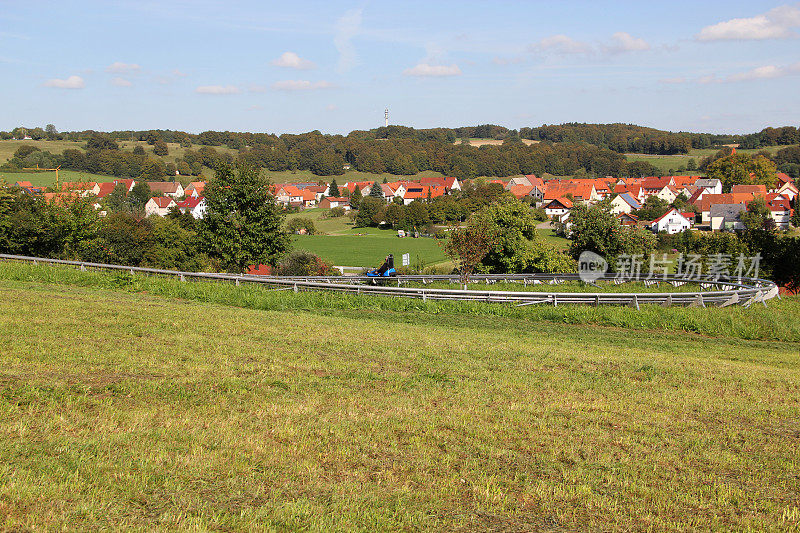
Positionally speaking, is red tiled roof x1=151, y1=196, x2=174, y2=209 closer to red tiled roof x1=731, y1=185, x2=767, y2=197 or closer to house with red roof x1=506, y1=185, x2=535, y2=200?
house with red roof x1=506, y1=185, x2=535, y2=200

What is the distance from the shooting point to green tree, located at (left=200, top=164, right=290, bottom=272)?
43.7 metres

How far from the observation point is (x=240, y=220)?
4397 centimetres

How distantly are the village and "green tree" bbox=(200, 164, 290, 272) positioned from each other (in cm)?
5694

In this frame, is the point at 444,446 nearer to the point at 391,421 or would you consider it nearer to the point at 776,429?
the point at 391,421

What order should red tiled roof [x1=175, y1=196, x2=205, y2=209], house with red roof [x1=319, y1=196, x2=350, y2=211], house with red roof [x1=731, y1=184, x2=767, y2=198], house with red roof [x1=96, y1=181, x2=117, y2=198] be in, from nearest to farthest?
1. red tiled roof [x1=175, y1=196, x2=205, y2=209]
2. house with red roof [x1=731, y1=184, x2=767, y2=198]
3. house with red roof [x1=96, y1=181, x2=117, y2=198]
4. house with red roof [x1=319, y1=196, x2=350, y2=211]

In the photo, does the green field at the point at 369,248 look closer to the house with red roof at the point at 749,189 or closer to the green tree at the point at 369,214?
the green tree at the point at 369,214

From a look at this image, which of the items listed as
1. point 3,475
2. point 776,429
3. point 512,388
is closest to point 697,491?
point 776,429

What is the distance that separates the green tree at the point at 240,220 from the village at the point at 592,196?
56.9 meters

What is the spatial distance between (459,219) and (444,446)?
350ft

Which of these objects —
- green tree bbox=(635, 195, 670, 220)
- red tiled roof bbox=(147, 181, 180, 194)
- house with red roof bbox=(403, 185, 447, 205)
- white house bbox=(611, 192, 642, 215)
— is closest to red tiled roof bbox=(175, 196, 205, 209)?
red tiled roof bbox=(147, 181, 180, 194)

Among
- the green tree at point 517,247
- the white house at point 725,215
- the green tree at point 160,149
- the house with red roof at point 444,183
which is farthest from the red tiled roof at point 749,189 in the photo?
the green tree at point 160,149

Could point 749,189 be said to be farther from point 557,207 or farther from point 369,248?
point 369,248

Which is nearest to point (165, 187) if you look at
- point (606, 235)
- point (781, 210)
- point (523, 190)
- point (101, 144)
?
point (101, 144)

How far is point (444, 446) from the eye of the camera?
303 inches
